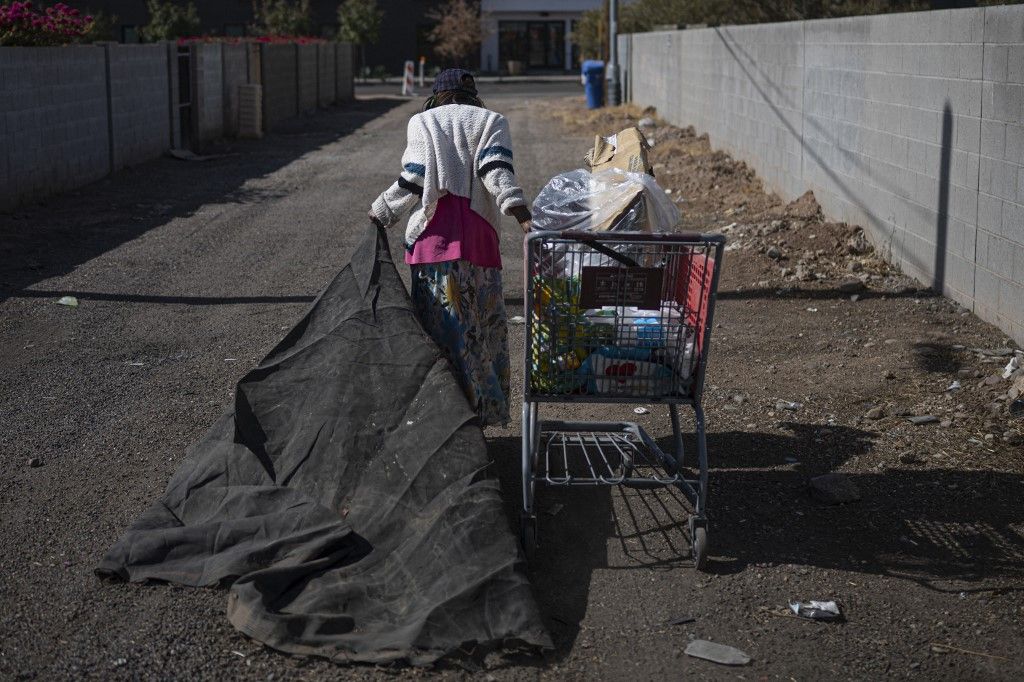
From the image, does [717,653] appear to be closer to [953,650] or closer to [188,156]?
[953,650]

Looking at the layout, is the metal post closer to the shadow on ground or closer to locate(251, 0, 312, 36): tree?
locate(251, 0, 312, 36): tree

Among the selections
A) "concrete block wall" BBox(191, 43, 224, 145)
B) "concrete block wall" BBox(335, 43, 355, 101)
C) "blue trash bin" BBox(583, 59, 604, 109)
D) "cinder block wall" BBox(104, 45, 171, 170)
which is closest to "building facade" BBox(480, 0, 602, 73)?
"concrete block wall" BBox(335, 43, 355, 101)

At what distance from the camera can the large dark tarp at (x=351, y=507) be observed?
4242 millimetres

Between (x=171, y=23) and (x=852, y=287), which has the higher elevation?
(x=171, y=23)

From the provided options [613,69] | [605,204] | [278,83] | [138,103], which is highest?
[613,69]

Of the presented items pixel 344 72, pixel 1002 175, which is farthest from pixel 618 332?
pixel 344 72

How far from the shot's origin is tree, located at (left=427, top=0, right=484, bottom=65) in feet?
188

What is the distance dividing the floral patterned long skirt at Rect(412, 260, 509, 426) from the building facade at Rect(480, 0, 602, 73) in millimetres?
60159

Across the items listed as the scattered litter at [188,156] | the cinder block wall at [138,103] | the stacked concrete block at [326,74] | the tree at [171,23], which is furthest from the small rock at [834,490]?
the tree at [171,23]

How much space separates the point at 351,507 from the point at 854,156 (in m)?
7.93

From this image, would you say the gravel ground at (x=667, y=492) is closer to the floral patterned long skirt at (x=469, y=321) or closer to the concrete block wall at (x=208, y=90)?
the floral patterned long skirt at (x=469, y=321)

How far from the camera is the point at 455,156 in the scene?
556 cm

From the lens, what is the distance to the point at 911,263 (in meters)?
9.82

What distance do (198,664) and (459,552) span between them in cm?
99
